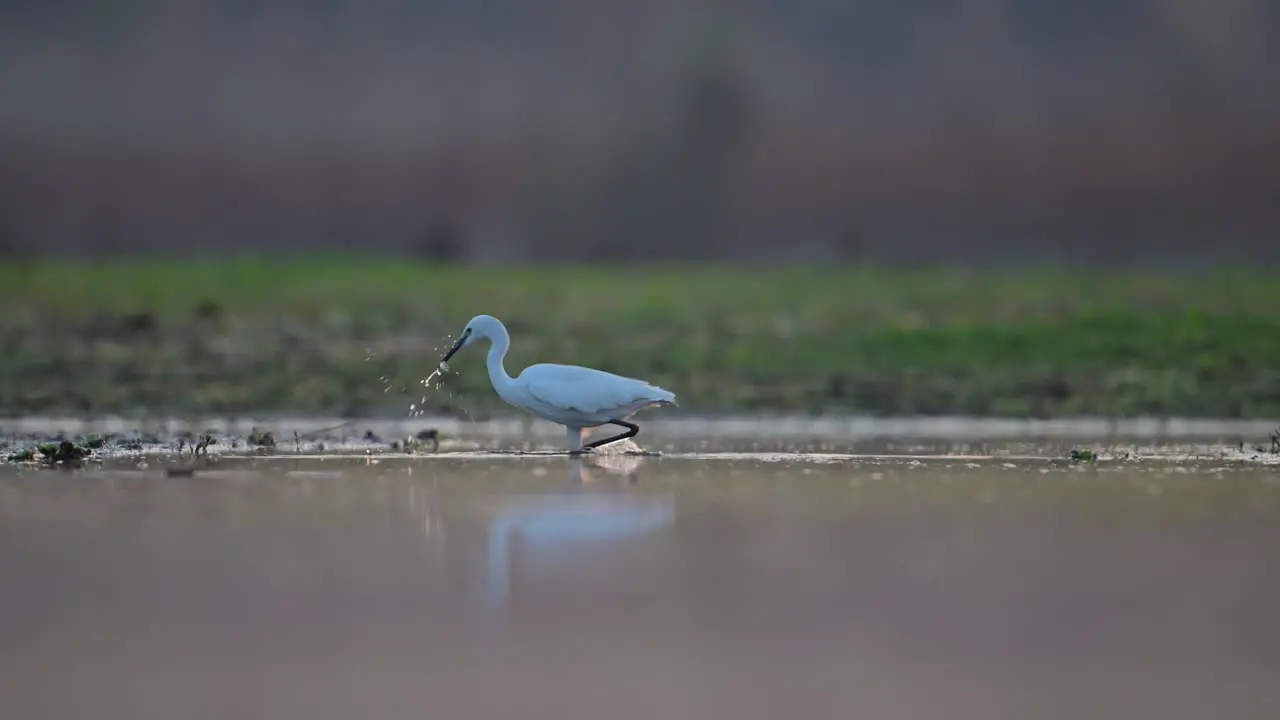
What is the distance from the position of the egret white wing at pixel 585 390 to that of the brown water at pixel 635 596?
151cm

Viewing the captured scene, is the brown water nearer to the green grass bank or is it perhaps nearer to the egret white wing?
the egret white wing

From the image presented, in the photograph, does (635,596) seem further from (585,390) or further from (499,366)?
(499,366)

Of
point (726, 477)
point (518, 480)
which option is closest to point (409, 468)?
point (518, 480)

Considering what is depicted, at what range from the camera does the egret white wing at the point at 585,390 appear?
11.8 meters

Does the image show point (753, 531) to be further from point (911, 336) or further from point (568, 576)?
point (911, 336)

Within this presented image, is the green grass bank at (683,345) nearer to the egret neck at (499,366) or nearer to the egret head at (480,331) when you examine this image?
the egret head at (480,331)

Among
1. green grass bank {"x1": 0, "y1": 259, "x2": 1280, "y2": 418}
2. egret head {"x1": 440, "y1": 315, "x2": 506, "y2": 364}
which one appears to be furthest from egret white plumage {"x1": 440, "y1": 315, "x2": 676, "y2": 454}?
green grass bank {"x1": 0, "y1": 259, "x2": 1280, "y2": 418}

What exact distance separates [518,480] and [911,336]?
1168cm

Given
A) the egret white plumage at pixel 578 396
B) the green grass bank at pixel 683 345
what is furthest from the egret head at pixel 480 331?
the green grass bank at pixel 683 345

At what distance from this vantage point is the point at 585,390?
38.7 feet

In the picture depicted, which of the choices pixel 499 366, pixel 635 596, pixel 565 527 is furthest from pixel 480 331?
pixel 635 596

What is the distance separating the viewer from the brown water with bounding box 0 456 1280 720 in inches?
223

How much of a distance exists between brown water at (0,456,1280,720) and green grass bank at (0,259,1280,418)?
19.0 feet

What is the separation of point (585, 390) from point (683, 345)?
9.88 m
